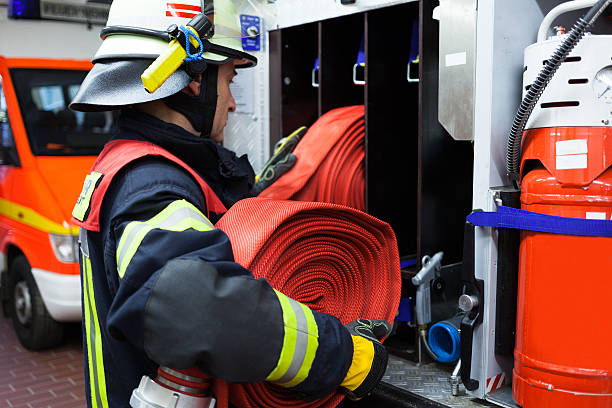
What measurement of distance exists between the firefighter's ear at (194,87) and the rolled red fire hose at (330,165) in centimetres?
97

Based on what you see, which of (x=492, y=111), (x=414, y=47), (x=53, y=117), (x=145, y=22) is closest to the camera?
(x=145, y=22)

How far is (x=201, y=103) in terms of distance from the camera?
5.69 feet

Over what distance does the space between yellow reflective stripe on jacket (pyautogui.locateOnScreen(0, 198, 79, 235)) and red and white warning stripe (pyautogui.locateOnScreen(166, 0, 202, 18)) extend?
2.91m

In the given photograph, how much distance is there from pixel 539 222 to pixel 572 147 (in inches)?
9.5

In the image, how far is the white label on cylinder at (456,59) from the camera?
84.8 inches

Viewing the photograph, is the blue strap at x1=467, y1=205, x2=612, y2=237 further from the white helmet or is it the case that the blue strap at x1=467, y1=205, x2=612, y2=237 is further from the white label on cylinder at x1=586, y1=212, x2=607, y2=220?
the white helmet

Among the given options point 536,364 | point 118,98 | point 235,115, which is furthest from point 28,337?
point 536,364

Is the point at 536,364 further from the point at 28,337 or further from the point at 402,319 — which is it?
the point at 28,337

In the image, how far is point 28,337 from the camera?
474cm

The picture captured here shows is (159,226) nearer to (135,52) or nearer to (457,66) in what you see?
(135,52)

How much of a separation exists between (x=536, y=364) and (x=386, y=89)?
1.39m

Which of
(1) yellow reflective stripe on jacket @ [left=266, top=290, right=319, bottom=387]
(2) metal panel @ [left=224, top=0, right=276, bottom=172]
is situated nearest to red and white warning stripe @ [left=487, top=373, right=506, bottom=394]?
(1) yellow reflective stripe on jacket @ [left=266, top=290, right=319, bottom=387]

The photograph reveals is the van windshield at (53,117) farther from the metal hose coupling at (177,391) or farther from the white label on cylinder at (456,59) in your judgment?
the metal hose coupling at (177,391)

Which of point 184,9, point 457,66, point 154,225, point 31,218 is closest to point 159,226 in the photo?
point 154,225
